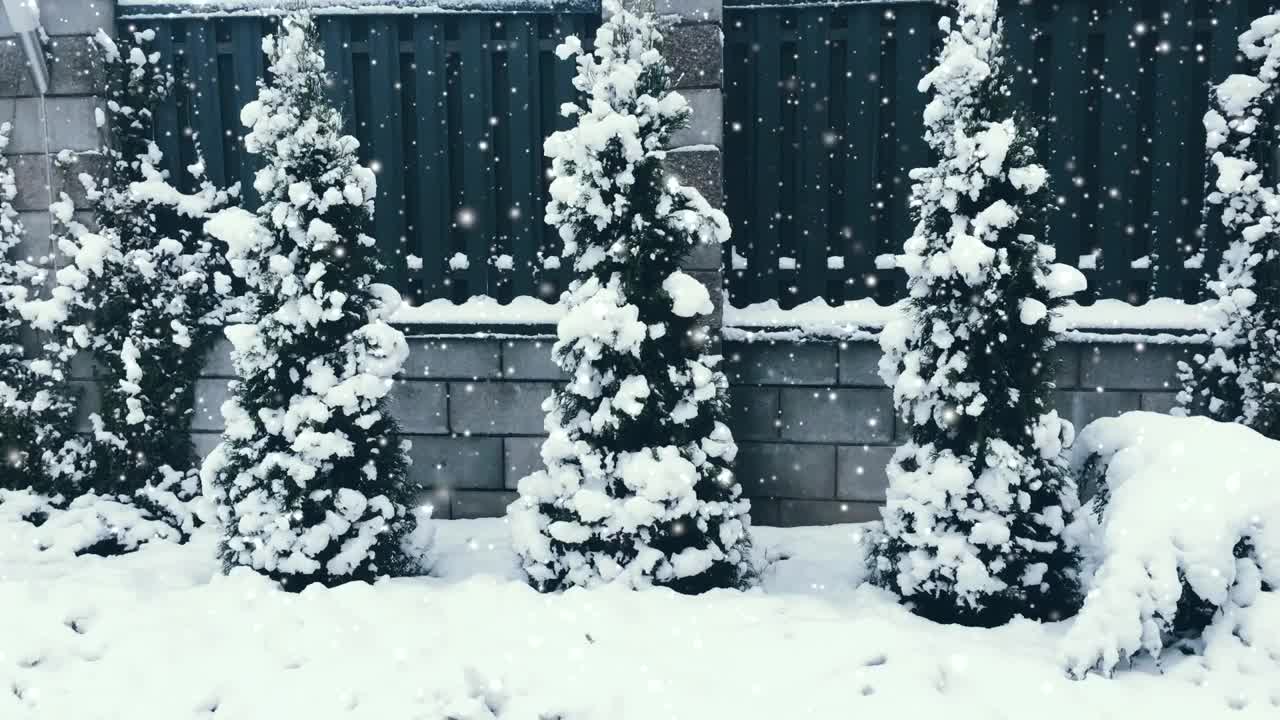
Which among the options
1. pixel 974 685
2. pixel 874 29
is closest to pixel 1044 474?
pixel 974 685

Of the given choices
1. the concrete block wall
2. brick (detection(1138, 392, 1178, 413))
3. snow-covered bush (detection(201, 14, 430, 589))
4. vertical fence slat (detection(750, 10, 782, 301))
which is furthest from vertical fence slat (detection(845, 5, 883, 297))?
snow-covered bush (detection(201, 14, 430, 589))

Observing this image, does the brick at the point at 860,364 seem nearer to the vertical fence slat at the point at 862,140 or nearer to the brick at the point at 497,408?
the vertical fence slat at the point at 862,140

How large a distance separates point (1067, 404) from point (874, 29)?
2.74m

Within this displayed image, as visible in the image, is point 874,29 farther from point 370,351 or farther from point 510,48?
point 370,351

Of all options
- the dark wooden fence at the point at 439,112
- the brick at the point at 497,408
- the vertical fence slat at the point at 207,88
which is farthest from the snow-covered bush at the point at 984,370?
the vertical fence slat at the point at 207,88

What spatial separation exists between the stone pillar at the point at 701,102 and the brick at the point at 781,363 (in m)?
0.30

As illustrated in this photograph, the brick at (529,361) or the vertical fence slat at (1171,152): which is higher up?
the vertical fence slat at (1171,152)

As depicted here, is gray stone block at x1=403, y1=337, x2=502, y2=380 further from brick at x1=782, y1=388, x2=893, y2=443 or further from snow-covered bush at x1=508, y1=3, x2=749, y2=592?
brick at x1=782, y1=388, x2=893, y2=443

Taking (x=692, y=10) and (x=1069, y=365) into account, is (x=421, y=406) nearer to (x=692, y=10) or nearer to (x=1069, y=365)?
(x=692, y=10)

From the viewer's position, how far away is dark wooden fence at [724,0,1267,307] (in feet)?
18.2

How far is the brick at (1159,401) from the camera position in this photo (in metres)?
5.54

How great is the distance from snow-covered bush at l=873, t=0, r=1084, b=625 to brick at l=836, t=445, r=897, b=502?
4.26 ft

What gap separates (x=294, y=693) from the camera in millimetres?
3686

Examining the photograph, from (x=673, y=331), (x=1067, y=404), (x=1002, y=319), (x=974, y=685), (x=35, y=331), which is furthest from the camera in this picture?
(x=35, y=331)
